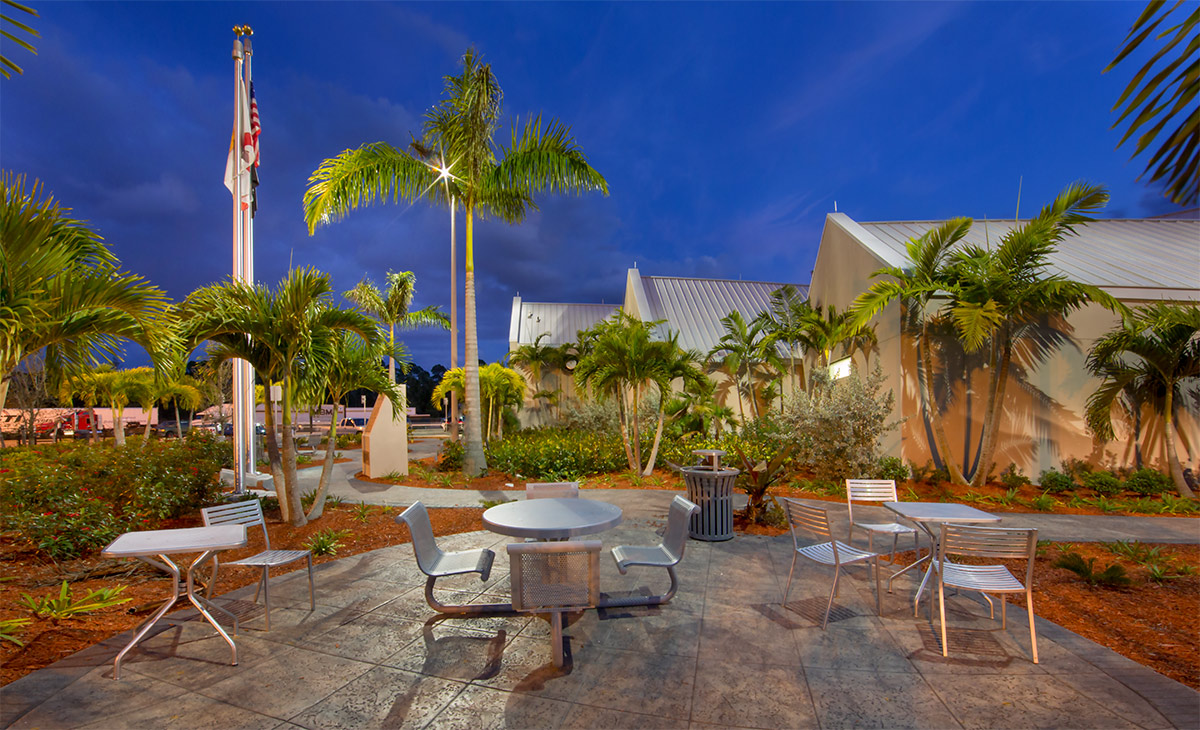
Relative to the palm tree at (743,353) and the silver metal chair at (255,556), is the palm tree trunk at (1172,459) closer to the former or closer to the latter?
the palm tree at (743,353)

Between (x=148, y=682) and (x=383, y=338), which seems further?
(x=383, y=338)

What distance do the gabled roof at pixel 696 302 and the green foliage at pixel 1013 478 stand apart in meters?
9.30

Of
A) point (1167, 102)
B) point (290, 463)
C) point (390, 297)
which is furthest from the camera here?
point (390, 297)

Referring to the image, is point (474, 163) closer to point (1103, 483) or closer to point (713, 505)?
point (713, 505)

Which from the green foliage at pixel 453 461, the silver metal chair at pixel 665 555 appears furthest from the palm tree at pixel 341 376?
the silver metal chair at pixel 665 555

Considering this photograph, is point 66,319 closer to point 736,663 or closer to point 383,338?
point 383,338

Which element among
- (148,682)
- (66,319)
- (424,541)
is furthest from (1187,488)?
(66,319)

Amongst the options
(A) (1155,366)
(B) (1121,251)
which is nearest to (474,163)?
(A) (1155,366)

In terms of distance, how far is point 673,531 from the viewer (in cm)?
447

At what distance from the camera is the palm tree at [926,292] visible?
10031 millimetres

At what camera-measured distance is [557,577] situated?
3.33 meters

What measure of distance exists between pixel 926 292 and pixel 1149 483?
213 inches

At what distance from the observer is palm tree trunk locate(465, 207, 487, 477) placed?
36.6ft

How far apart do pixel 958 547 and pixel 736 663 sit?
178cm
